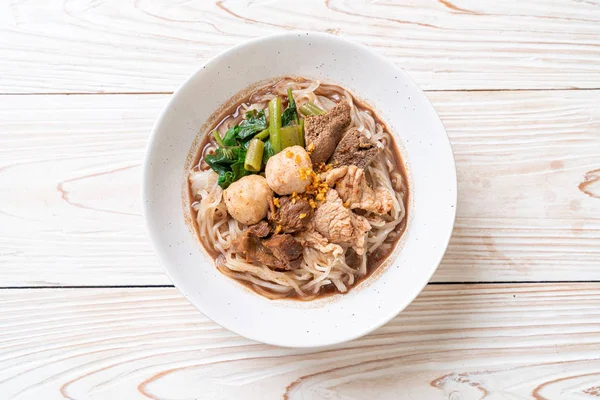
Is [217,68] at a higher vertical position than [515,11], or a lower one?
lower

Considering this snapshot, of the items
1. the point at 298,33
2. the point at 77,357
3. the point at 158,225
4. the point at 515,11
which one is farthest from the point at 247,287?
the point at 515,11

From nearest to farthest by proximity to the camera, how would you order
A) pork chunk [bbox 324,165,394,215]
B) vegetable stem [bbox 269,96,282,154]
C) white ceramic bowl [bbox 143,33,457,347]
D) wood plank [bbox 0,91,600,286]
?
white ceramic bowl [bbox 143,33,457,347] → pork chunk [bbox 324,165,394,215] → vegetable stem [bbox 269,96,282,154] → wood plank [bbox 0,91,600,286]

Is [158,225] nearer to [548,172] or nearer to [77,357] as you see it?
[77,357]

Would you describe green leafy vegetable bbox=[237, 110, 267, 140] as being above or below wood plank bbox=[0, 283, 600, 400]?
above

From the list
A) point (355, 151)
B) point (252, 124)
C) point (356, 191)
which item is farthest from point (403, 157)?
point (252, 124)

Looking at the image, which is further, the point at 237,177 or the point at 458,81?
the point at 458,81

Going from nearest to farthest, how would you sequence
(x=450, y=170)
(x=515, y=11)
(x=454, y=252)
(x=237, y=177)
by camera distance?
1. (x=450, y=170)
2. (x=237, y=177)
3. (x=454, y=252)
4. (x=515, y=11)

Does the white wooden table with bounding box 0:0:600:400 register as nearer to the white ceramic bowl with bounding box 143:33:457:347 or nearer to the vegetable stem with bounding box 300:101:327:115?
the white ceramic bowl with bounding box 143:33:457:347

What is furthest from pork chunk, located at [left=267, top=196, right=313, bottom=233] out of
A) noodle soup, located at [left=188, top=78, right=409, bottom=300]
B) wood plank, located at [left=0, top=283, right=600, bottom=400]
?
wood plank, located at [left=0, top=283, right=600, bottom=400]
